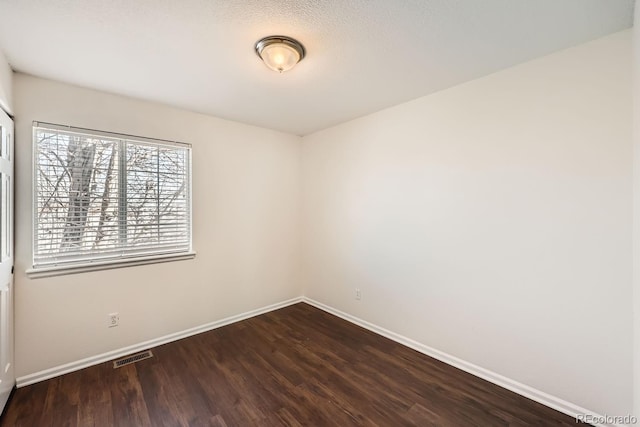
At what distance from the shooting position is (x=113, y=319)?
2.53 meters

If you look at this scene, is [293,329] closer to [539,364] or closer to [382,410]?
[382,410]

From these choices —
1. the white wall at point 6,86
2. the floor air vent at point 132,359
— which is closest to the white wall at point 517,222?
the floor air vent at point 132,359

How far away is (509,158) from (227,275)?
3.12 metres

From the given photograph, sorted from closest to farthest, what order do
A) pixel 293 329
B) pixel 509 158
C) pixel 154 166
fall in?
pixel 509 158, pixel 154 166, pixel 293 329

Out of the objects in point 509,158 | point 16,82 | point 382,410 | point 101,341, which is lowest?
point 382,410

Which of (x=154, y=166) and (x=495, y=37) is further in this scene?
(x=154, y=166)

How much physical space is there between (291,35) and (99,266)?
8.38 feet

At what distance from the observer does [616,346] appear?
1.69m

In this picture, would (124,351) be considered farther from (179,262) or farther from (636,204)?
(636,204)

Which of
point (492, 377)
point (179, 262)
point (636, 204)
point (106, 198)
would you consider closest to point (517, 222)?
point (636, 204)

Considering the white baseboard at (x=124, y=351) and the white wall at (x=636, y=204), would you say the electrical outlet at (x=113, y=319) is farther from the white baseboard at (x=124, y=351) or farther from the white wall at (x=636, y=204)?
the white wall at (x=636, y=204)

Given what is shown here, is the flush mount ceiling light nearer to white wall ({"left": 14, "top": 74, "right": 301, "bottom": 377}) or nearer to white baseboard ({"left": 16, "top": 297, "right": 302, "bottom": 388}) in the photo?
white wall ({"left": 14, "top": 74, "right": 301, "bottom": 377})

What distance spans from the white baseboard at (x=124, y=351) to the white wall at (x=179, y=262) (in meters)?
0.05

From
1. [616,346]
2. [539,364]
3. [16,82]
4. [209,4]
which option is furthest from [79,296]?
[616,346]
